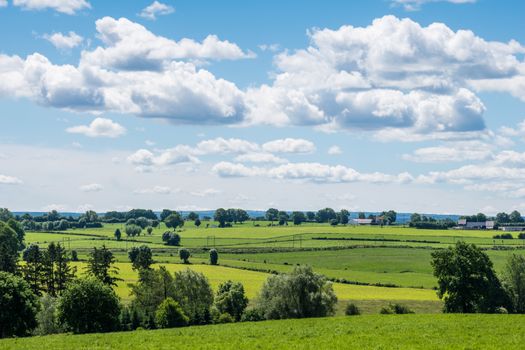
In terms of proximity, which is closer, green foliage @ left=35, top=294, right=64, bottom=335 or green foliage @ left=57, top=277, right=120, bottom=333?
green foliage @ left=57, top=277, right=120, bottom=333

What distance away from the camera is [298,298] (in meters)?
90.9

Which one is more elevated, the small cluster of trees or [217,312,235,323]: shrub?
the small cluster of trees

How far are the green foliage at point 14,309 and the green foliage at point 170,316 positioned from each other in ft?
49.0

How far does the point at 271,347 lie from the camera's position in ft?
157

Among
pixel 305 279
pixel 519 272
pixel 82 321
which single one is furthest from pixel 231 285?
pixel 519 272

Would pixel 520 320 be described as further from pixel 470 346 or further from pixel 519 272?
pixel 519 272

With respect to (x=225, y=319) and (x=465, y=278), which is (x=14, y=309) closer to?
(x=225, y=319)

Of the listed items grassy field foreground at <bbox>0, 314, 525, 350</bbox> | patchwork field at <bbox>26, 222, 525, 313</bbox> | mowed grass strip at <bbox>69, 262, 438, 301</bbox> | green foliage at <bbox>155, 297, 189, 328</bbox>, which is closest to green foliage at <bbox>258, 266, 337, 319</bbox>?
mowed grass strip at <bbox>69, 262, 438, 301</bbox>

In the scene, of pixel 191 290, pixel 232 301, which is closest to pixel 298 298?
pixel 232 301

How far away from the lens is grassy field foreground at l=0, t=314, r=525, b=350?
1895 inches

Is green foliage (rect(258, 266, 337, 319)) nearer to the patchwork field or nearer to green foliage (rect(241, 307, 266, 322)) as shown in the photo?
green foliage (rect(241, 307, 266, 322))

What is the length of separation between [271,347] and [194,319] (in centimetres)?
3839

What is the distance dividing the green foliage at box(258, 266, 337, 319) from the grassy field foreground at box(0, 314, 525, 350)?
2043 centimetres

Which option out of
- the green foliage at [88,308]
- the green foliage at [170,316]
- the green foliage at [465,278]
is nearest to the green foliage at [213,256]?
the green foliage at [465,278]
